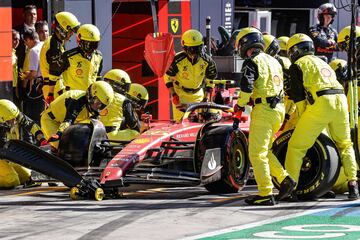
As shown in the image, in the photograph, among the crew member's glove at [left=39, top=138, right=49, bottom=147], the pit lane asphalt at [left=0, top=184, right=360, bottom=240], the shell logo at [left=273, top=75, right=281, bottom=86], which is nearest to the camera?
the pit lane asphalt at [left=0, top=184, right=360, bottom=240]

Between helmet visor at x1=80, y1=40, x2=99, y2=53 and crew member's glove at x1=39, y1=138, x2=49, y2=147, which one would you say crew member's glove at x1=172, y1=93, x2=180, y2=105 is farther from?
crew member's glove at x1=39, y1=138, x2=49, y2=147

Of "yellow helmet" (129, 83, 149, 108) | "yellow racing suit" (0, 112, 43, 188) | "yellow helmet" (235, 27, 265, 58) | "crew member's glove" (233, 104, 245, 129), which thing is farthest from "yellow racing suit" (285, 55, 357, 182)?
"yellow helmet" (129, 83, 149, 108)

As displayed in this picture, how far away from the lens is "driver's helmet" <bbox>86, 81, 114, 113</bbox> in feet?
44.4

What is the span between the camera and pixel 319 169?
12.6m

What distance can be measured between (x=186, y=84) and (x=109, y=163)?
497 centimetres

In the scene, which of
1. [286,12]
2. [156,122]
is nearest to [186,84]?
[156,122]

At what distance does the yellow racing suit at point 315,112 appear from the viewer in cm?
1247

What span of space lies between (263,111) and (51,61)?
485 cm

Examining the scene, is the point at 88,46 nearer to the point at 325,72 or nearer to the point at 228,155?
the point at 228,155

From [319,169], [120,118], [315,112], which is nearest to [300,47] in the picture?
[315,112]

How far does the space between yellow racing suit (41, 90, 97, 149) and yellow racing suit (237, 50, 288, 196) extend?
2348mm

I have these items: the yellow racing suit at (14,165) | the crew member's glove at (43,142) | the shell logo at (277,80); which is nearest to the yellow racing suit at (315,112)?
the shell logo at (277,80)

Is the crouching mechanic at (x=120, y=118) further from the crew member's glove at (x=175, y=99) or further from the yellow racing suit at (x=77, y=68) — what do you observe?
the crew member's glove at (x=175, y=99)

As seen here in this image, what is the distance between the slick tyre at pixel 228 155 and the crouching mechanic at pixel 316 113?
76 cm
